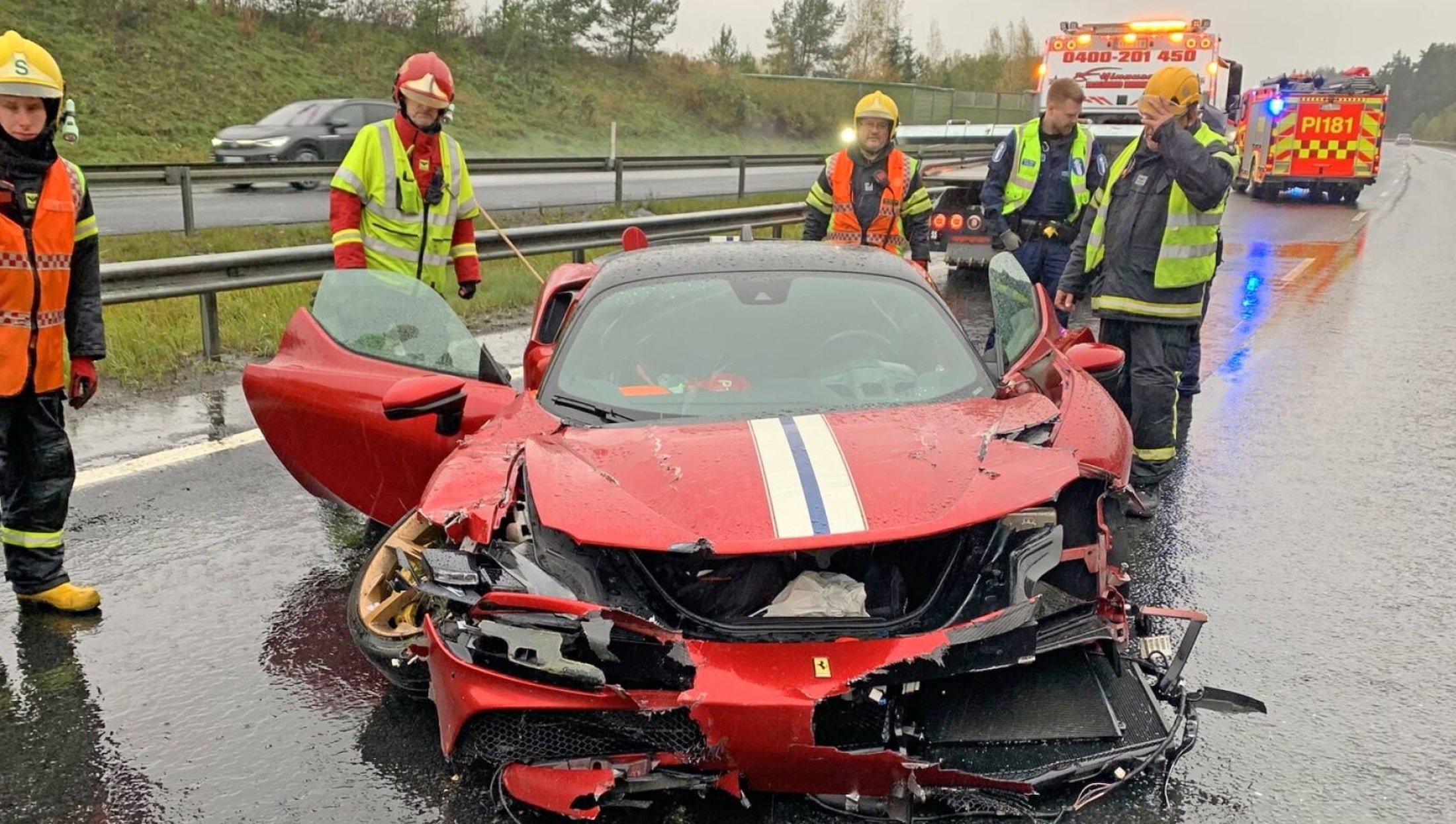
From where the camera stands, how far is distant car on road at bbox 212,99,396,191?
763 inches

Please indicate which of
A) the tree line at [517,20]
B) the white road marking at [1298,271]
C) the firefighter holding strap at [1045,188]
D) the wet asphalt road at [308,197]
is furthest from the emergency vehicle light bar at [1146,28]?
the tree line at [517,20]

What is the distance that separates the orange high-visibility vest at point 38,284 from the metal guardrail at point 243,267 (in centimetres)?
288

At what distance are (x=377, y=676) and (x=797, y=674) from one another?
1613mm

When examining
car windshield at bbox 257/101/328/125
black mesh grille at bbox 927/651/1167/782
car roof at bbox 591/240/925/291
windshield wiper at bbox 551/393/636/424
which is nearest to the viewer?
black mesh grille at bbox 927/651/1167/782

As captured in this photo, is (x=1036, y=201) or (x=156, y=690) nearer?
(x=156, y=690)

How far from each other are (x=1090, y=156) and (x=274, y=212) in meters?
11.7

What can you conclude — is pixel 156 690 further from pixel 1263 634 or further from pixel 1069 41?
pixel 1069 41

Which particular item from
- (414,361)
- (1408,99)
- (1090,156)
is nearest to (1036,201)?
(1090,156)

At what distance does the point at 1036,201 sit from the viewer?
7.12 metres

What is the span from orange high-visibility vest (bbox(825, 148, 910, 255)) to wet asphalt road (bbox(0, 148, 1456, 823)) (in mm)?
2109

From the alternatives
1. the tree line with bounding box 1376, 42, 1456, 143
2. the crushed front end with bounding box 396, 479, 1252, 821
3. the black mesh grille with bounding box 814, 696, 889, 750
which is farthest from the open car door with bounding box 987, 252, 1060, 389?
the tree line with bounding box 1376, 42, 1456, 143

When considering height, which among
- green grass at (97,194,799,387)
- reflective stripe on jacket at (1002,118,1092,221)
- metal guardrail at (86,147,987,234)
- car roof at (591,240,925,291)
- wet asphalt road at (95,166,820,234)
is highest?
reflective stripe on jacket at (1002,118,1092,221)

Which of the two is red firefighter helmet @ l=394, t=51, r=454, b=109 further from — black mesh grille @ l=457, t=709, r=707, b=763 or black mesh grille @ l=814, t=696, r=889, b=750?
black mesh grille @ l=814, t=696, r=889, b=750

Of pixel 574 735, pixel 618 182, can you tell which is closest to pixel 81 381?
pixel 574 735
